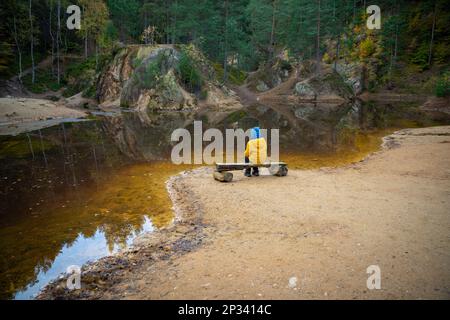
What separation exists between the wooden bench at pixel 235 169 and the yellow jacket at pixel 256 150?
23cm

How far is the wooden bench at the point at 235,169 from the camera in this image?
1253cm

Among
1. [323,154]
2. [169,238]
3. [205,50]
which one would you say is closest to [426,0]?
[205,50]

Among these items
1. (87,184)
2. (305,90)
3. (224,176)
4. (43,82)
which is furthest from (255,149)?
(43,82)

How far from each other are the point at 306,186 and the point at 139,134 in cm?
1718

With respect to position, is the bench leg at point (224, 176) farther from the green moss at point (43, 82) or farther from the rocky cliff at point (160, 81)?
the green moss at point (43, 82)

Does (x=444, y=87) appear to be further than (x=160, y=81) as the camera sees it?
No

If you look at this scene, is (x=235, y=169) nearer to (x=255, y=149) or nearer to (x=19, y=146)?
(x=255, y=149)

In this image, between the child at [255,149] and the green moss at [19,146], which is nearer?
the child at [255,149]

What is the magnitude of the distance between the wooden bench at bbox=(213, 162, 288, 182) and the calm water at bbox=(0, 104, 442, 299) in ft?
7.15

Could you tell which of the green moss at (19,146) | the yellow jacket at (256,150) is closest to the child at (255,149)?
the yellow jacket at (256,150)

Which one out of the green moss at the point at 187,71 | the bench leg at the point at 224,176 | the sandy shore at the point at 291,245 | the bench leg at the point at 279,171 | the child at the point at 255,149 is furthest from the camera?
the green moss at the point at 187,71

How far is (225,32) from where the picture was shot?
2290 inches

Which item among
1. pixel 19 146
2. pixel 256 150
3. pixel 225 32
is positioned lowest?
pixel 19 146

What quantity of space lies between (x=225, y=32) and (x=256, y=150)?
1979 inches
